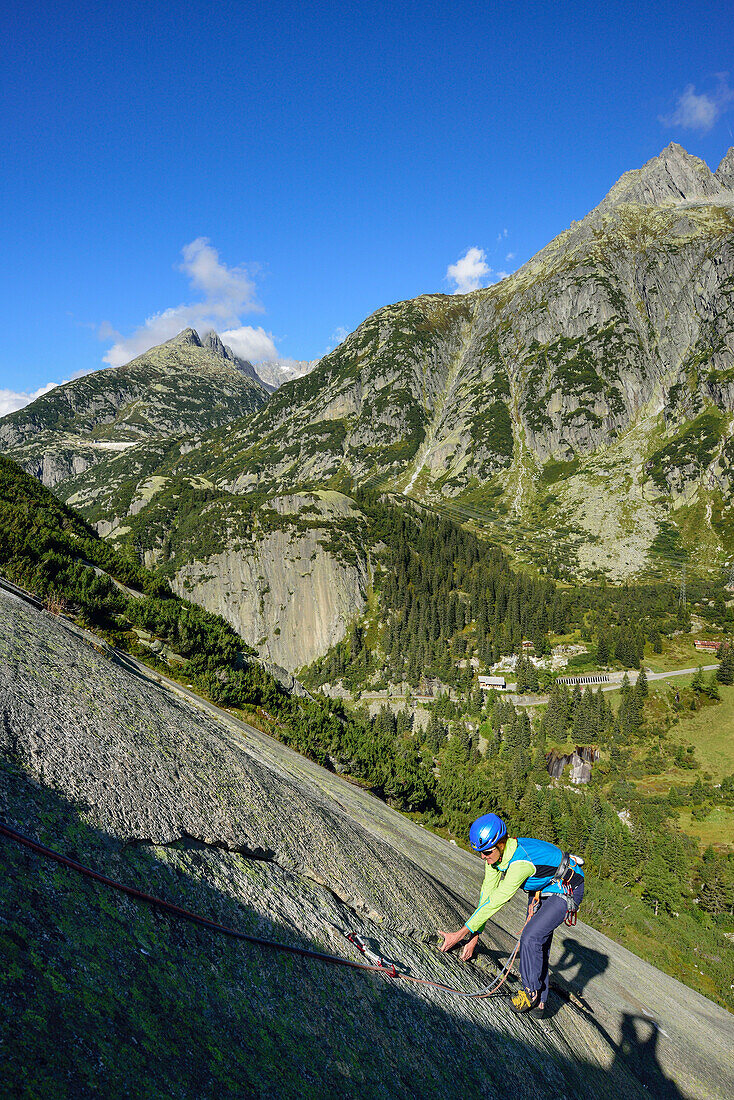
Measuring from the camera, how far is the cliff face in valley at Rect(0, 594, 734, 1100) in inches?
128

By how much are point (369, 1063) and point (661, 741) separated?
106645mm

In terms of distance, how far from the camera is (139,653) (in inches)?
590

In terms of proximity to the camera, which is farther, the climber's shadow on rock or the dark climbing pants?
the climber's shadow on rock

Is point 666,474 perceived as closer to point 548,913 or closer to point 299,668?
point 299,668

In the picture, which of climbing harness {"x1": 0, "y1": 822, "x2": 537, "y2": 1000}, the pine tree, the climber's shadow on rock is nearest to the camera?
climbing harness {"x1": 0, "y1": 822, "x2": 537, "y2": 1000}

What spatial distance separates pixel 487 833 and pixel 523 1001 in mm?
2289

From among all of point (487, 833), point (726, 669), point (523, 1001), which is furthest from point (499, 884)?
point (726, 669)

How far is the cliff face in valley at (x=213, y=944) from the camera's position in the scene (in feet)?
10.6

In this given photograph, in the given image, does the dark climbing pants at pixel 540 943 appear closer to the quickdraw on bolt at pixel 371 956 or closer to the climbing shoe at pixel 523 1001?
the climbing shoe at pixel 523 1001

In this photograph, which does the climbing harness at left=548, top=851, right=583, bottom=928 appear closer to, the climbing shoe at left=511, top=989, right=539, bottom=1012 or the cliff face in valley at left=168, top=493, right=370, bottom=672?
the climbing shoe at left=511, top=989, right=539, bottom=1012

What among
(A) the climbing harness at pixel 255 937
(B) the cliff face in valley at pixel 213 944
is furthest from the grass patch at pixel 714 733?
(A) the climbing harness at pixel 255 937

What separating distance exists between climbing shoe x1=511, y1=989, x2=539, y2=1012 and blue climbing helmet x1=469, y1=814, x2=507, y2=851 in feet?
6.77

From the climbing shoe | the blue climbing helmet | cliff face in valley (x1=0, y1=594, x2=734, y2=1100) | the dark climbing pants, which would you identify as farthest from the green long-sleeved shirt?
the climbing shoe

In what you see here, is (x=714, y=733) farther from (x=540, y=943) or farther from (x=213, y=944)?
(x=213, y=944)
